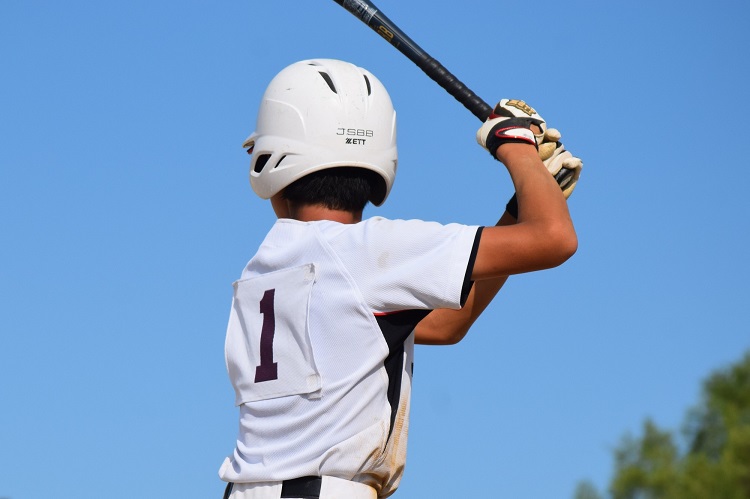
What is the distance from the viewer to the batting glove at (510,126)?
5.84m

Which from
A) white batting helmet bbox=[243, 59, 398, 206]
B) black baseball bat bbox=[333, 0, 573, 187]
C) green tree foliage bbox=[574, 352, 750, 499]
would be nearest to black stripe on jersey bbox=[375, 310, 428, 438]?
white batting helmet bbox=[243, 59, 398, 206]

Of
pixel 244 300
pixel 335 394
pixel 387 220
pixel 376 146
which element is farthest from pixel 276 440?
pixel 376 146

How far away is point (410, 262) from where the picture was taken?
524cm

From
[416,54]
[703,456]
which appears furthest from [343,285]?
[703,456]

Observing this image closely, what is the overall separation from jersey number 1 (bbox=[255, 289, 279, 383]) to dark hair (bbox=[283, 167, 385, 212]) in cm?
53

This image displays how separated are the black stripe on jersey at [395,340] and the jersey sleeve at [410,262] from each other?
8 centimetres

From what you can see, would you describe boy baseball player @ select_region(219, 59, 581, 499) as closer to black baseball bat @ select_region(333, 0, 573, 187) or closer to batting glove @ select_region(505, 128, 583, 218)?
batting glove @ select_region(505, 128, 583, 218)

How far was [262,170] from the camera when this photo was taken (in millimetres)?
6008

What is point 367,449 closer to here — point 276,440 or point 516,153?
point 276,440

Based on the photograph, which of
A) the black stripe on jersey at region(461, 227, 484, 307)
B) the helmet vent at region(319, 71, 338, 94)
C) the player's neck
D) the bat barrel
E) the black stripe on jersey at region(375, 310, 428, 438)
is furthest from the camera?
the bat barrel

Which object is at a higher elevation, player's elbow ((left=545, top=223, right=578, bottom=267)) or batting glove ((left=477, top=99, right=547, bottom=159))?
batting glove ((left=477, top=99, right=547, bottom=159))

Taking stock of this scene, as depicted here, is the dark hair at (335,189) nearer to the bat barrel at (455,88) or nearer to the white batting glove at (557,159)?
the white batting glove at (557,159)

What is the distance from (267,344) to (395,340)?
2.02ft

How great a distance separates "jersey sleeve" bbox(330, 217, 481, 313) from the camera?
517cm
